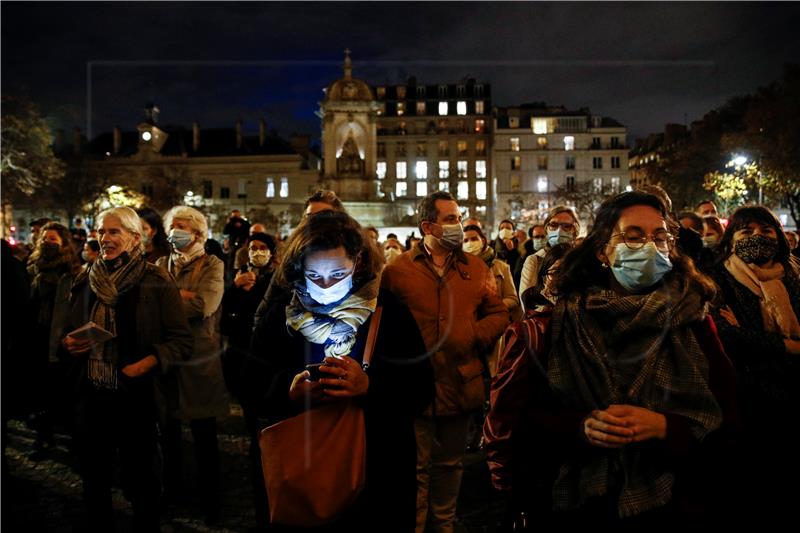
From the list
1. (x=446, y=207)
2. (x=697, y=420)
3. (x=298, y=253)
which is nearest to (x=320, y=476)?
(x=298, y=253)

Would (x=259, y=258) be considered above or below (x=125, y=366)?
above

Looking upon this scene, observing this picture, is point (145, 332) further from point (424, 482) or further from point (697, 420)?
point (697, 420)

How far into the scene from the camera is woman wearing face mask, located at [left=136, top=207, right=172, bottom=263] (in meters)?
5.20

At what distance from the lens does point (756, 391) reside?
12.4 ft

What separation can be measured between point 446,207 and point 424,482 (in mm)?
2063

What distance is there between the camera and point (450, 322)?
4.41 m

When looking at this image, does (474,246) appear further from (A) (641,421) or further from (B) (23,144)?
(B) (23,144)

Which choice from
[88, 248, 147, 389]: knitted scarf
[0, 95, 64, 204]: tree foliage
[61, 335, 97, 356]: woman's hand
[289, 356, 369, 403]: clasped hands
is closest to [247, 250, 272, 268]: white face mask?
[88, 248, 147, 389]: knitted scarf

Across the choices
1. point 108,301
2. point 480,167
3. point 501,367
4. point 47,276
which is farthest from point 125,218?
point 480,167

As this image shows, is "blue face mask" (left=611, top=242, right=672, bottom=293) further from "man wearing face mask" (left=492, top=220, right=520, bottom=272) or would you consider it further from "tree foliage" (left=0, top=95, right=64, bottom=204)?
"tree foliage" (left=0, top=95, right=64, bottom=204)

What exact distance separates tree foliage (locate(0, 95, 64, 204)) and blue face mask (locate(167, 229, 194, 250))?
28.7m

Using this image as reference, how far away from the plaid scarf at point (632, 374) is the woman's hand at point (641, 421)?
0.07 m

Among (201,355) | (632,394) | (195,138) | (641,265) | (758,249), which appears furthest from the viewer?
(195,138)

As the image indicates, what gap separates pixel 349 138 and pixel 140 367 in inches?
1130
